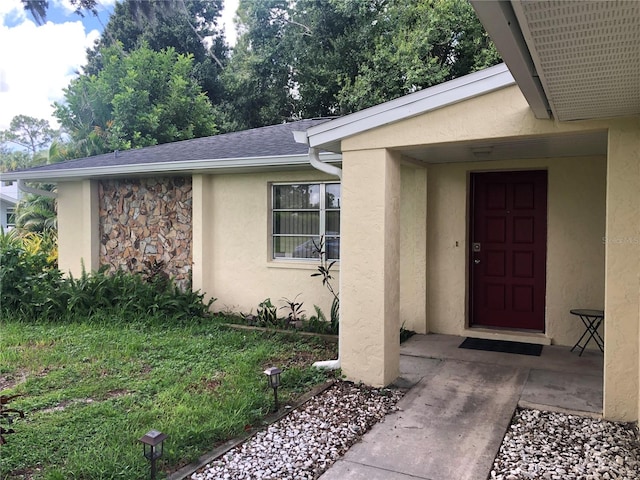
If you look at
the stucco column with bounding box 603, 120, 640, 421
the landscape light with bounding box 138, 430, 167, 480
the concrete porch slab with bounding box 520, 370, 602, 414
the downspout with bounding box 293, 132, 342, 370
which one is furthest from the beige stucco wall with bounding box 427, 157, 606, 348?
the landscape light with bounding box 138, 430, 167, 480

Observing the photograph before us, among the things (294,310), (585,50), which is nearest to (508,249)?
(294,310)

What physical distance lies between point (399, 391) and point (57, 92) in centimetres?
2031

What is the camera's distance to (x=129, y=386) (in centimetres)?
449

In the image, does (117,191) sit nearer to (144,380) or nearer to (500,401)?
(144,380)

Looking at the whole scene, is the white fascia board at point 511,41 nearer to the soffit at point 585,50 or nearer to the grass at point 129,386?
the soffit at point 585,50

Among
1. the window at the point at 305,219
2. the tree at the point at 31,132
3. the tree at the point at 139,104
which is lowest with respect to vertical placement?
the window at the point at 305,219

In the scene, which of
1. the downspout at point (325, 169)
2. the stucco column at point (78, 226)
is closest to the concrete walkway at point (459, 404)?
the downspout at point (325, 169)

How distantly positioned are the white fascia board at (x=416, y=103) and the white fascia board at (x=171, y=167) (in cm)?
169

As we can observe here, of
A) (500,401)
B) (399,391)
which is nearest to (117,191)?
(399,391)

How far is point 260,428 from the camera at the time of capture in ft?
11.9

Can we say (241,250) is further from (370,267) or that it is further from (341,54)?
(341,54)

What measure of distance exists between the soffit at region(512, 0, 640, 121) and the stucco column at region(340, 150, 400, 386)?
164 centimetres

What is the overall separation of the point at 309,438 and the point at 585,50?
2958mm

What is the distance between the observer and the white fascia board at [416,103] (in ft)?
12.5
